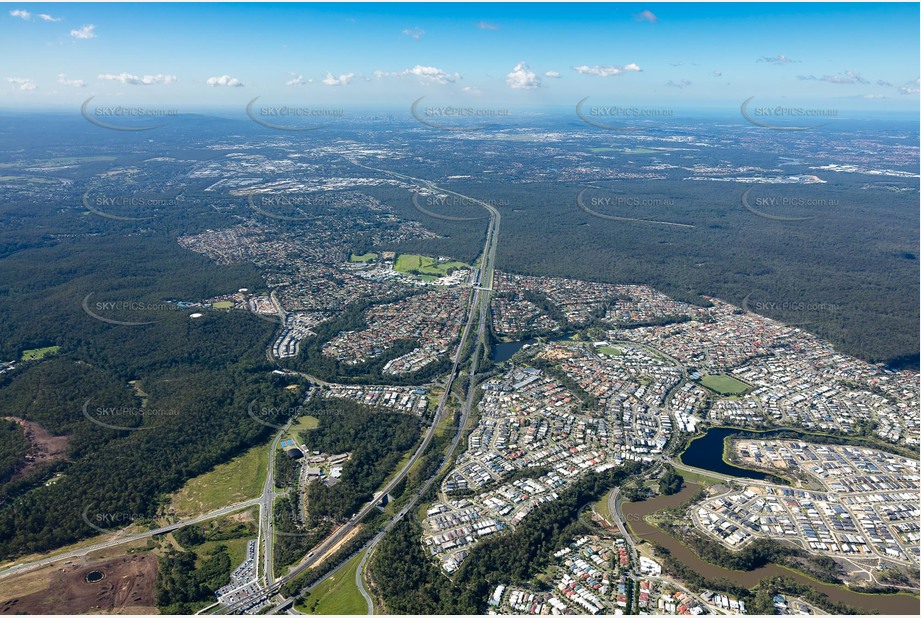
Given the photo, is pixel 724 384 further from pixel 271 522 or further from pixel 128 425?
pixel 128 425

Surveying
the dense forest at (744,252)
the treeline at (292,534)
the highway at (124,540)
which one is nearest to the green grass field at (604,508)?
the treeline at (292,534)

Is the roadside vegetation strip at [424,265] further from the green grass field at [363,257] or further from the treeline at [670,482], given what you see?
the treeline at [670,482]

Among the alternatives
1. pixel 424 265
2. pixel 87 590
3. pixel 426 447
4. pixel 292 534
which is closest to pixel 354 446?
pixel 426 447

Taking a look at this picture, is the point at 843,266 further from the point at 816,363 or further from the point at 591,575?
the point at 591,575

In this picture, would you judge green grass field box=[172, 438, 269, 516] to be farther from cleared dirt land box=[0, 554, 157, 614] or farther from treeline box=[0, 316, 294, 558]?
cleared dirt land box=[0, 554, 157, 614]

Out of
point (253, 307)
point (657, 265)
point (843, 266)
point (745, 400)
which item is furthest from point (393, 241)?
point (843, 266)
